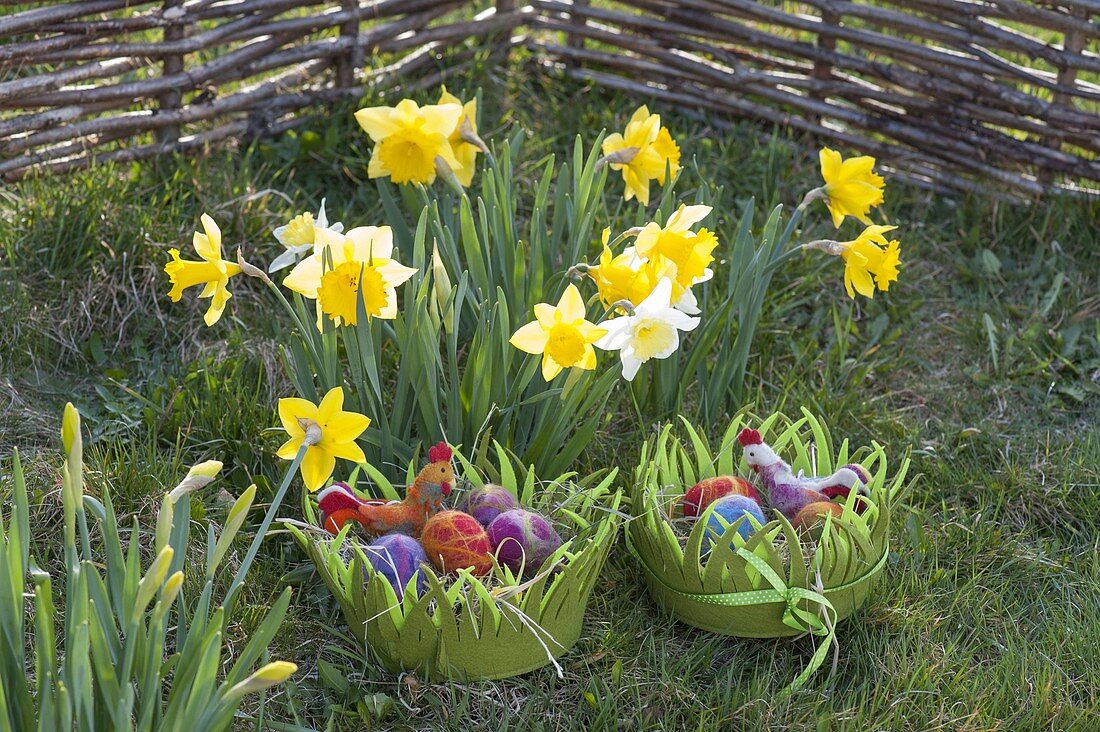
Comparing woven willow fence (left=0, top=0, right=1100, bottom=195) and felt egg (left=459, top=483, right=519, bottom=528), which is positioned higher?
woven willow fence (left=0, top=0, right=1100, bottom=195)

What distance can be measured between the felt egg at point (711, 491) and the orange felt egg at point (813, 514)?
0.08 metres

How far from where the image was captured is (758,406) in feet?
7.73

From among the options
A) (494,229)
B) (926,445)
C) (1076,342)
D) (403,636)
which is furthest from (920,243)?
(403,636)

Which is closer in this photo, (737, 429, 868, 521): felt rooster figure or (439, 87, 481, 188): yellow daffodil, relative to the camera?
(737, 429, 868, 521): felt rooster figure

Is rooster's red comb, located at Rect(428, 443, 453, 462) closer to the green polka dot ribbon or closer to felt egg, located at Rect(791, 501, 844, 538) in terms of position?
the green polka dot ribbon

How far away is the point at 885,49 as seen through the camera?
316 cm

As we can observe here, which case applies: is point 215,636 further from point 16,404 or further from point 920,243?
point 920,243

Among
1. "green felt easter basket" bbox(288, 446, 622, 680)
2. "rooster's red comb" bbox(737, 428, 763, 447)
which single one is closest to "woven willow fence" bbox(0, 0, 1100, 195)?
"green felt easter basket" bbox(288, 446, 622, 680)

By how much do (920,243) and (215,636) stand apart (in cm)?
239

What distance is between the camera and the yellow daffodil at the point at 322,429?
1424mm

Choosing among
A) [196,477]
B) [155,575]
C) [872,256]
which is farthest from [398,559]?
[872,256]

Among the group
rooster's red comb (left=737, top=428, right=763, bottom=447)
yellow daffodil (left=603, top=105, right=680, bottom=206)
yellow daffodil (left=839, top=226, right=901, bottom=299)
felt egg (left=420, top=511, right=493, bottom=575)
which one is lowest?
felt egg (left=420, top=511, right=493, bottom=575)

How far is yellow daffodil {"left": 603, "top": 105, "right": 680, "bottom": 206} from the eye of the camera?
204cm

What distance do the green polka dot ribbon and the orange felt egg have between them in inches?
4.0
